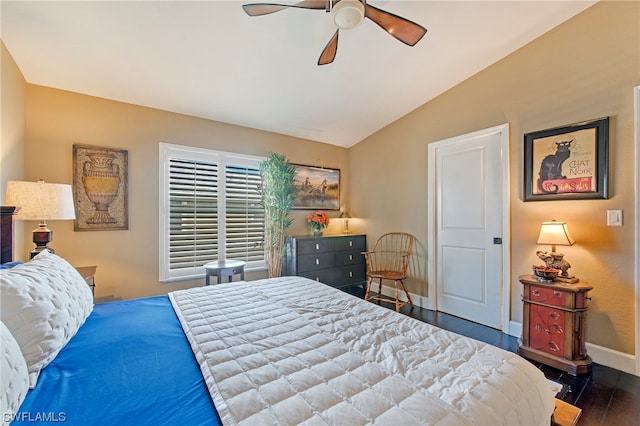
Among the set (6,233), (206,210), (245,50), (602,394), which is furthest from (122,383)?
(602,394)

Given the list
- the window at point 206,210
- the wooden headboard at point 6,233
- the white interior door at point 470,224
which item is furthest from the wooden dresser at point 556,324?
the wooden headboard at point 6,233

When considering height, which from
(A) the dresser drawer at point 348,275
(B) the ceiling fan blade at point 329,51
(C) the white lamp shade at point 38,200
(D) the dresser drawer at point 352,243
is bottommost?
(A) the dresser drawer at point 348,275

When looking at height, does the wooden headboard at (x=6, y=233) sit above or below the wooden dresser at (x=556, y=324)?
above

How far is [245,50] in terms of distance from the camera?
2396 millimetres

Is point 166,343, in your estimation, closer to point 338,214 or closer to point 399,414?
point 399,414

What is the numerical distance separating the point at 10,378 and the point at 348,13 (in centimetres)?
215

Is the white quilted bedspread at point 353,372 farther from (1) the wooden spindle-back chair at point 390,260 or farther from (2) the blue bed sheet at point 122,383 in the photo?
(1) the wooden spindle-back chair at point 390,260

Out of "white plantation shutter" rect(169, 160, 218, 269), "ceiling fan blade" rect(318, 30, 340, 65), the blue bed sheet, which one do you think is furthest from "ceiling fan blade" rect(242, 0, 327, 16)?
"white plantation shutter" rect(169, 160, 218, 269)

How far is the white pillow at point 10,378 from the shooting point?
2.26ft

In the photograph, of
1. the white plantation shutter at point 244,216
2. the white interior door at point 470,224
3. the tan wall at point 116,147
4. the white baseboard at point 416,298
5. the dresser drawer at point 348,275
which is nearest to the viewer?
the tan wall at point 116,147

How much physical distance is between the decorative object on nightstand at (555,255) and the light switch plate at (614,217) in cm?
27

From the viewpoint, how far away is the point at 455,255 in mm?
3277

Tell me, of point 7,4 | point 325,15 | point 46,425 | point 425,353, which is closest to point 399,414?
point 425,353

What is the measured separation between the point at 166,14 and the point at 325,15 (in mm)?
1198
